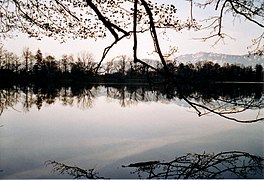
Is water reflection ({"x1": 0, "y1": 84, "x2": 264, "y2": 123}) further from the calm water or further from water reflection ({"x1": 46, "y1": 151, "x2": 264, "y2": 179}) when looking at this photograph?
water reflection ({"x1": 46, "y1": 151, "x2": 264, "y2": 179})

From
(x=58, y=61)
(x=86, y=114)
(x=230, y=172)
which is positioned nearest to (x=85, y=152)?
(x=230, y=172)

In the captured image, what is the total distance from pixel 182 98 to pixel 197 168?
6.36 ft

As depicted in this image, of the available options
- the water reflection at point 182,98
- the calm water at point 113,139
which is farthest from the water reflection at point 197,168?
the water reflection at point 182,98

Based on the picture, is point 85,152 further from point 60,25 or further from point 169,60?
point 169,60

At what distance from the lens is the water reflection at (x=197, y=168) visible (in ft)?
12.3

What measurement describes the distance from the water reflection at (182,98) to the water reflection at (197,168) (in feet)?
2.33

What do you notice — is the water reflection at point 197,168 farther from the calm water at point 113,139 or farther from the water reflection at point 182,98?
the water reflection at point 182,98

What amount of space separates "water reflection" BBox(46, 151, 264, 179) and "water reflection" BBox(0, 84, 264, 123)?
0.71m

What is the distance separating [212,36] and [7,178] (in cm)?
323

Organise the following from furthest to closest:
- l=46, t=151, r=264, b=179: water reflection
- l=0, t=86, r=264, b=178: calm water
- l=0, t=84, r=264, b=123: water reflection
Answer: l=0, t=86, r=264, b=178: calm water
l=46, t=151, r=264, b=179: water reflection
l=0, t=84, r=264, b=123: water reflection

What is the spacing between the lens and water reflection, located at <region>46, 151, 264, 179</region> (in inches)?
147

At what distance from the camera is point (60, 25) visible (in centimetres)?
342

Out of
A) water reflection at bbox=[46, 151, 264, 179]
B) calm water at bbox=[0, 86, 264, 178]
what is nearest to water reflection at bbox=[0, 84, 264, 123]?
calm water at bbox=[0, 86, 264, 178]

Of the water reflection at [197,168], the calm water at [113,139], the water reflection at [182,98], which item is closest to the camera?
the water reflection at [182,98]
